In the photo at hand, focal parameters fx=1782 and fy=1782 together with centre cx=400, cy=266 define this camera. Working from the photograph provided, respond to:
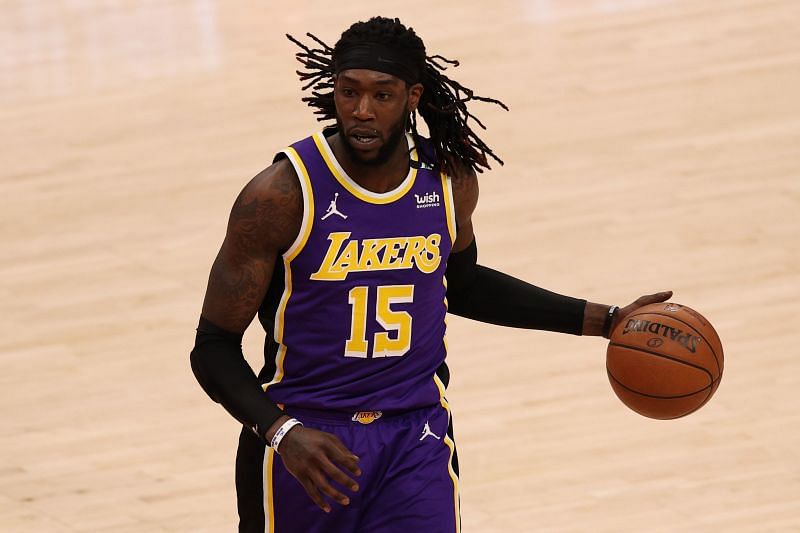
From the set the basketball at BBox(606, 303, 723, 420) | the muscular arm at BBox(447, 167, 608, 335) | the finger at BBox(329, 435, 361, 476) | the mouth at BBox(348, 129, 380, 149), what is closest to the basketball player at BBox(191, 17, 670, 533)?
the mouth at BBox(348, 129, 380, 149)

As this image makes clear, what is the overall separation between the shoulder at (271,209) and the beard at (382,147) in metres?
0.14

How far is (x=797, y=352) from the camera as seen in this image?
7.02 m

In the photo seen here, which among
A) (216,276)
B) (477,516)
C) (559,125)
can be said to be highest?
(216,276)

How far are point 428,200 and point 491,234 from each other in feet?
13.4

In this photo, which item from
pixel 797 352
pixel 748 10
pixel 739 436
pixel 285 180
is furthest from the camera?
pixel 748 10

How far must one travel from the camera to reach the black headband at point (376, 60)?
409cm

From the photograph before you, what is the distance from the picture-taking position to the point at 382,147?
4.09 metres

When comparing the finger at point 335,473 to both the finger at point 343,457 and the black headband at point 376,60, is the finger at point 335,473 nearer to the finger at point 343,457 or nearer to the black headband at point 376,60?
the finger at point 343,457

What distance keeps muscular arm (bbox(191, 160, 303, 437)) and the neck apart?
136 mm

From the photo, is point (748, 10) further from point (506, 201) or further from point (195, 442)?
point (195, 442)

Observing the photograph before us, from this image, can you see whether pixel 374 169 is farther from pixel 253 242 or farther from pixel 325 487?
pixel 325 487

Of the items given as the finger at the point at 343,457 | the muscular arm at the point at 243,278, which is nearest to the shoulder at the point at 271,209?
the muscular arm at the point at 243,278

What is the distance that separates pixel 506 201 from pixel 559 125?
1.06m

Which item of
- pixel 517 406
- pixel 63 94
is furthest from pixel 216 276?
pixel 63 94
